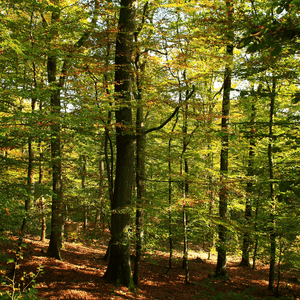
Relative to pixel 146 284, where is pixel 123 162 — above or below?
above

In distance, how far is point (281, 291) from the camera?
355 inches

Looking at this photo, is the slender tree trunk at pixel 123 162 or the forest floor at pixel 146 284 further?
the slender tree trunk at pixel 123 162

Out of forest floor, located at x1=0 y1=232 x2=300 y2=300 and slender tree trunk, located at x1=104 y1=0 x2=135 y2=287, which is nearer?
forest floor, located at x1=0 y1=232 x2=300 y2=300

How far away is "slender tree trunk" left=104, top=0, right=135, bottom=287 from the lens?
6379mm

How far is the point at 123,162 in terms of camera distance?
21.8ft

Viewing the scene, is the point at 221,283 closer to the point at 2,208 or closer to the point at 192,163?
the point at 192,163

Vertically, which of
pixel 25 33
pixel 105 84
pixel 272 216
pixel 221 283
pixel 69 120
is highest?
pixel 25 33

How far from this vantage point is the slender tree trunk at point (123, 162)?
638 cm

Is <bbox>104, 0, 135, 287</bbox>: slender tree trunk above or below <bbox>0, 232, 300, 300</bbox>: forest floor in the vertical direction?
above

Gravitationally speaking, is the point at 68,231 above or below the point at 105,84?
below

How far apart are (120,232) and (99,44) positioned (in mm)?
5651

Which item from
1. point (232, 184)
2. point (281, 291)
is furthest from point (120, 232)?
point (281, 291)

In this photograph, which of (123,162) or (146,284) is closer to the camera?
(123,162)

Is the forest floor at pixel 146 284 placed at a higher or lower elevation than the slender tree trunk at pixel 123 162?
lower
